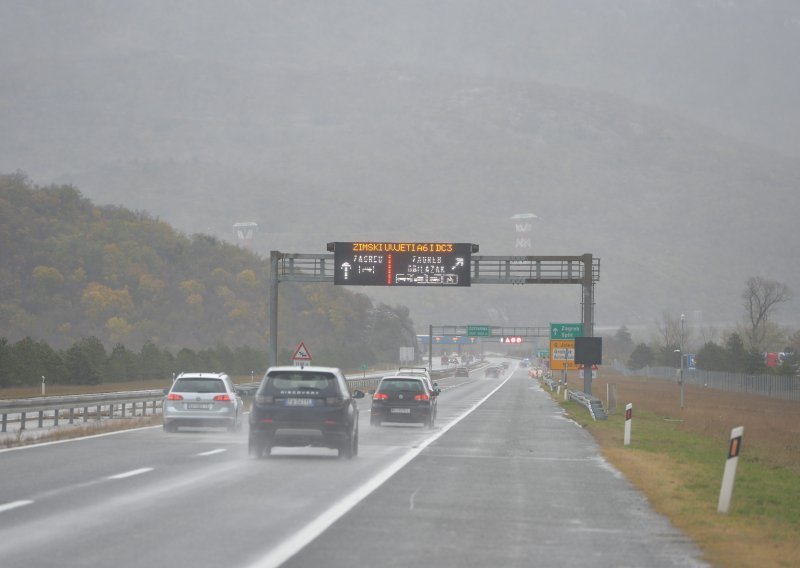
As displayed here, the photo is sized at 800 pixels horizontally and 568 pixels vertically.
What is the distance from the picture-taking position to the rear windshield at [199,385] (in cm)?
3250

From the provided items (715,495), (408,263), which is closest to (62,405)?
(715,495)

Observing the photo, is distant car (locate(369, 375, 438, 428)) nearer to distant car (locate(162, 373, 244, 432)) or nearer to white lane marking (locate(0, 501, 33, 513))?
distant car (locate(162, 373, 244, 432))

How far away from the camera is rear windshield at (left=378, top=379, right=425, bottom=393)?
126ft

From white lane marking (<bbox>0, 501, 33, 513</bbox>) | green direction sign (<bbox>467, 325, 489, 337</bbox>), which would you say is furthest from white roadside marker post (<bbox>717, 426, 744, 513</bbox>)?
green direction sign (<bbox>467, 325, 489, 337</bbox>)

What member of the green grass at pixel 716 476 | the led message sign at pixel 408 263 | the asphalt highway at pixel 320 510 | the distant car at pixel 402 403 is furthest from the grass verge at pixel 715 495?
the led message sign at pixel 408 263

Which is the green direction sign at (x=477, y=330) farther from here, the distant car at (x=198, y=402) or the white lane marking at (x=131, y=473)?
the white lane marking at (x=131, y=473)

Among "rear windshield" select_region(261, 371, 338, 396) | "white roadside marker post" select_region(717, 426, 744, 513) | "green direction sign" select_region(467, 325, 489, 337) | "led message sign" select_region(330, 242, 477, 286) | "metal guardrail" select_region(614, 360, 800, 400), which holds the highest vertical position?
"led message sign" select_region(330, 242, 477, 286)

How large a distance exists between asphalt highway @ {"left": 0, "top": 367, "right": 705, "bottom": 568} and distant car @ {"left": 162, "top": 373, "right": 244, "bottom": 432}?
5.14m

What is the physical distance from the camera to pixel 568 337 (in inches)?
3152

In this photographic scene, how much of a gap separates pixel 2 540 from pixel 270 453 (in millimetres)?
13067

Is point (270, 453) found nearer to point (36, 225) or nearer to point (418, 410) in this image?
point (418, 410)

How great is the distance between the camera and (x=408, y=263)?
58188mm

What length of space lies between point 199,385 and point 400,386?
771cm

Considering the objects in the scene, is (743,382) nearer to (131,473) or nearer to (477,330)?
(477,330)
